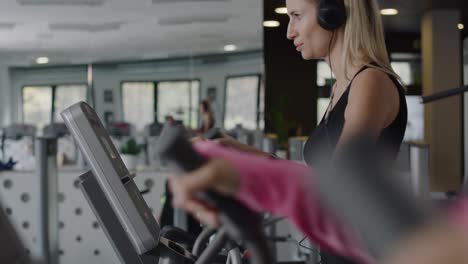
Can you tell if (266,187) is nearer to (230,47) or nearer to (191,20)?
(191,20)

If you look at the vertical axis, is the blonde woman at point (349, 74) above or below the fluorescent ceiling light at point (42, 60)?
below

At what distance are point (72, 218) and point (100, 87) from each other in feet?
15.3

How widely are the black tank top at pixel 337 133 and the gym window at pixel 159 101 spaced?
733 centimetres

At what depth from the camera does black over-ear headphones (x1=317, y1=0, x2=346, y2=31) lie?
3.59ft

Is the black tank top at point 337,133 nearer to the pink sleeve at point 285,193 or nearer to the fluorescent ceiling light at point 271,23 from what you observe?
the pink sleeve at point 285,193

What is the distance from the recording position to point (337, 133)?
3.76 feet

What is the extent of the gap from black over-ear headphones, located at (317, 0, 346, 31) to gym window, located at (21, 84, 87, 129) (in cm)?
797

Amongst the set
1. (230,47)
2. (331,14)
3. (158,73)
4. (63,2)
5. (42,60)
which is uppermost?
(63,2)

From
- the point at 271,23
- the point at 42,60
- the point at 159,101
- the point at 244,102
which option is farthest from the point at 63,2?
the point at 271,23

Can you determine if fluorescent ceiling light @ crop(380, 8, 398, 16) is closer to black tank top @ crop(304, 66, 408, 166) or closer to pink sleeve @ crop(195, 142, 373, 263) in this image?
black tank top @ crop(304, 66, 408, 166)

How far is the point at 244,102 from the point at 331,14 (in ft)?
24.4

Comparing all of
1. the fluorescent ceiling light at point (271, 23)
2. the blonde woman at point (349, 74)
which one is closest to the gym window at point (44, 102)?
the fluorescent ceiling light at point (271, 23)

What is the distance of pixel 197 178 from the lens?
0.41 meters

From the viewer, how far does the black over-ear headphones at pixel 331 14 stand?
1.09 m
